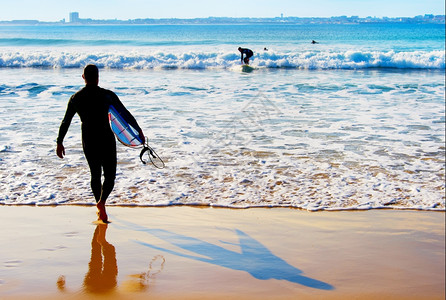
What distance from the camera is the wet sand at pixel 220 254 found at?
10.6 feet

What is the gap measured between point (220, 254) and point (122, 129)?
1.82 m

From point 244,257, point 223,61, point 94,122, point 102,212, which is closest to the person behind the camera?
point 244,257

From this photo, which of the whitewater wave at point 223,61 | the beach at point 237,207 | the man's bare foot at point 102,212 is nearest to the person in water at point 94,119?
the man's bare foot at point 102,212

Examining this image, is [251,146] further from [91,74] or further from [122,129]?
[91,74]

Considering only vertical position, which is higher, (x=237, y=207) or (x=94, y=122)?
(x=94, y=122)

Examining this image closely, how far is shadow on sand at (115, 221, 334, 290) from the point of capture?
3.45 metres

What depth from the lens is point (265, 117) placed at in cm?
1095

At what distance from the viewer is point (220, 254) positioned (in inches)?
152

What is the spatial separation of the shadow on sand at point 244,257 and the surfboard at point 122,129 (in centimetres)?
102

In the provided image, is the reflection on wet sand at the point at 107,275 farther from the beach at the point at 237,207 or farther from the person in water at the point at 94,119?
the person in water at the point at 94,119

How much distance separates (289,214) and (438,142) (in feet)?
15.5

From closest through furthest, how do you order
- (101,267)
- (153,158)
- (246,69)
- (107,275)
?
(107,275) → (101,267) → (153,158) → (246,69)

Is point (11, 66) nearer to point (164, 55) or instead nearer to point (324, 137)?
point (164, 55)

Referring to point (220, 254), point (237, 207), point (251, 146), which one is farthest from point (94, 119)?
point (251, 146)
